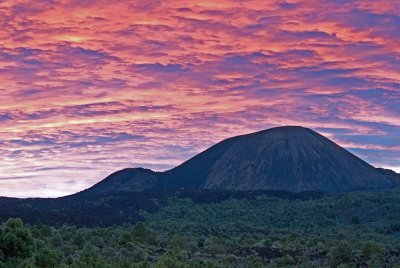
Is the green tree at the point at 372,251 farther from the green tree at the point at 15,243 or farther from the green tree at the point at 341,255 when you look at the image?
the green tree at the point at 15,243

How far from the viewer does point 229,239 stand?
76.6 m

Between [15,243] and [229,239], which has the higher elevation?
[15,243]

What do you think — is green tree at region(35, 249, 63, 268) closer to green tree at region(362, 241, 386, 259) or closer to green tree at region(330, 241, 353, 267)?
green tree at region(330, 241, 353, 267)

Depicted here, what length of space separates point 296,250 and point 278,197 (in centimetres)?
9110

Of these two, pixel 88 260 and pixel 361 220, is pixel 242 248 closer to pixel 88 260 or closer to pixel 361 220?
pixel 88 260

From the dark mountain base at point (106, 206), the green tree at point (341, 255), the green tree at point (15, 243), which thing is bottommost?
the green tree at point (341, 255)

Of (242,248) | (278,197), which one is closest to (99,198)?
(278,197)

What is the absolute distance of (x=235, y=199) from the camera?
486 feet

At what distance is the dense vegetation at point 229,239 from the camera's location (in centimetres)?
4212

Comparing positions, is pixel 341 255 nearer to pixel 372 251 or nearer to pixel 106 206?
pixel 372 251

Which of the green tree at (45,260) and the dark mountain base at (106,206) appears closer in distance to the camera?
the green tree at (45,260)

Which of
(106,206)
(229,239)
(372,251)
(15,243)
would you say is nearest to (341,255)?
(372,251)

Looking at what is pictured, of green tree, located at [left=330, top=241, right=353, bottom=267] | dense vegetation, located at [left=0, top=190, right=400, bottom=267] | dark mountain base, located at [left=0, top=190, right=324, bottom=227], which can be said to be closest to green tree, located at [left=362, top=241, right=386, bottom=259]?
dense vegetation, located at [left=0, top=190, right=400, bottom=267]

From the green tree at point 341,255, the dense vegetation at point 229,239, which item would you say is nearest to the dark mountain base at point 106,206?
the dense vegetation at point 229,239
